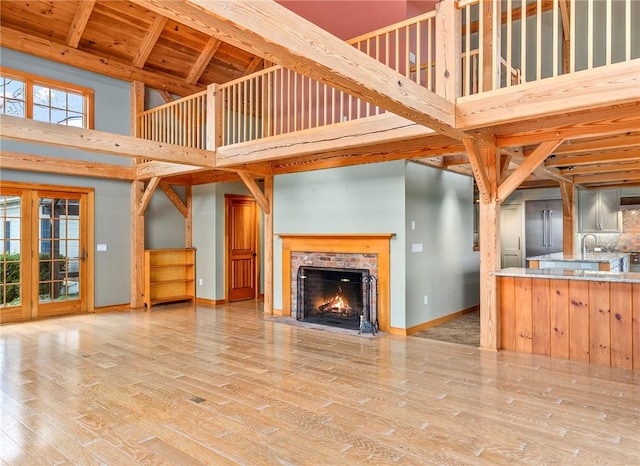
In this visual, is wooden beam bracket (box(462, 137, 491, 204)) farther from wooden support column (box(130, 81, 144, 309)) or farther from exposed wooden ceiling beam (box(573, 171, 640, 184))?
wooden support column (box(130, 81, 144, 309))

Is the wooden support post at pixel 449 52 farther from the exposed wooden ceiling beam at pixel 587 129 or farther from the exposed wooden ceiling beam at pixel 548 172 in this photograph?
the exposed wooden ceiling beam at pixel 548 172

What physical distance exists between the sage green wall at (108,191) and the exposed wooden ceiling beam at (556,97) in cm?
613

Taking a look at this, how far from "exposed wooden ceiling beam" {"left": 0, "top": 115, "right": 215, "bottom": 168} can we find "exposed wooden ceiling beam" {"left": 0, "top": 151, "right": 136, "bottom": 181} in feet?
7.87

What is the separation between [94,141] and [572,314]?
5466 mm

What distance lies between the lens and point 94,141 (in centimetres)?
446

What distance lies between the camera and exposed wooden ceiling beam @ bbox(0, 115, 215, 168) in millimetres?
3928

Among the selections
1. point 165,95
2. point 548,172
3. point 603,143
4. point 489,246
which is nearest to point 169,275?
point 165,95

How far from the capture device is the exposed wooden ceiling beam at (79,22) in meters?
6.13

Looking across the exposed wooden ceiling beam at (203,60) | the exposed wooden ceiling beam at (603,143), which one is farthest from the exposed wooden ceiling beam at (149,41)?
the exposed wooden ceiling beam at (603,143)

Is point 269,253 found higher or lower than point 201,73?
lower

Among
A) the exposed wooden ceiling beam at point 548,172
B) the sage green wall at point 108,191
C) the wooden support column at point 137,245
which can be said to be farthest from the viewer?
the wooden support column at point 137,245

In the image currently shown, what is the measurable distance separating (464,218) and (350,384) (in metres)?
4.16

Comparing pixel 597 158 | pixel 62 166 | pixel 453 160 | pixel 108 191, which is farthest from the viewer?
pixel 108 191

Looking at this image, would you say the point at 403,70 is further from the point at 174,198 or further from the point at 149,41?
the point at 174,198
